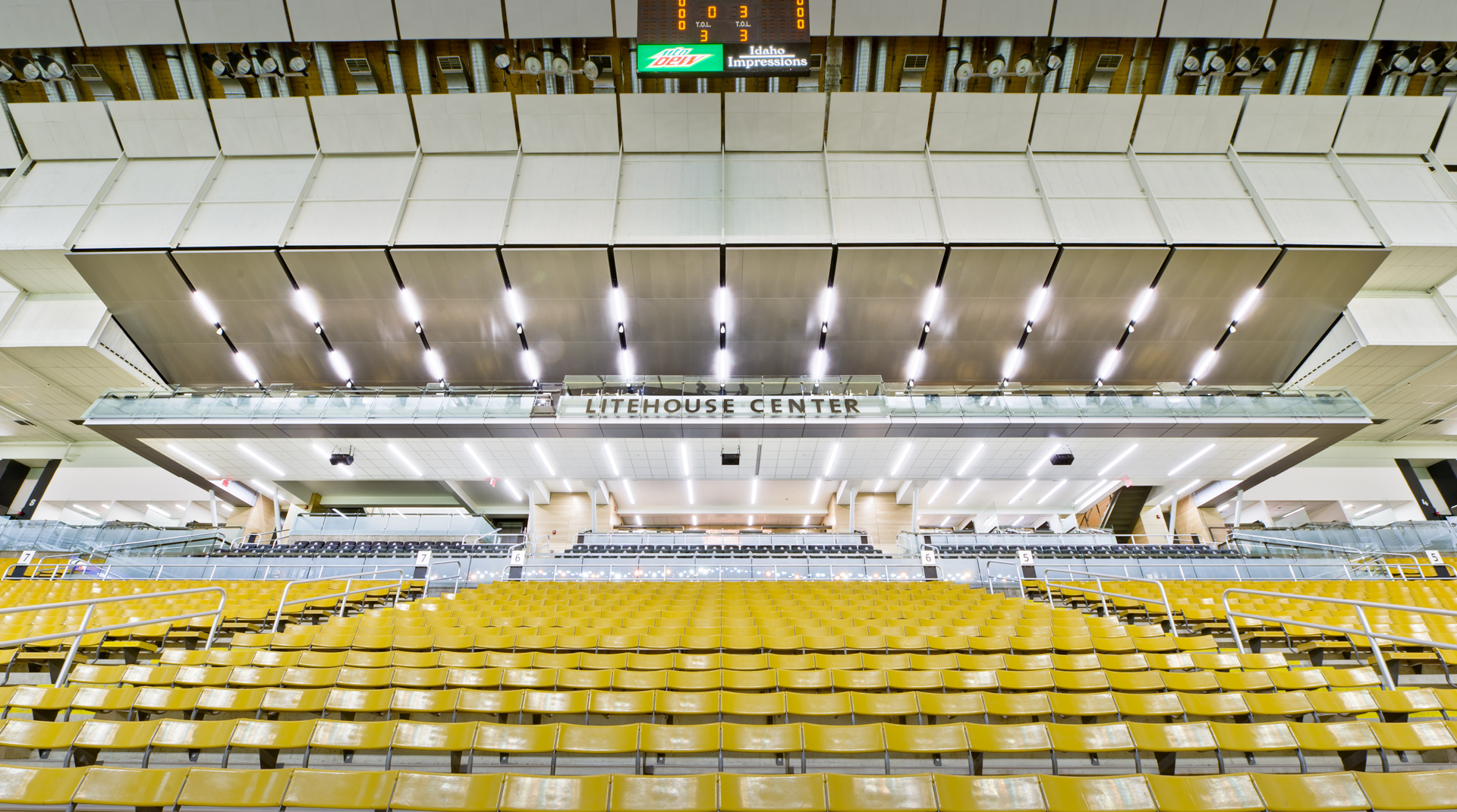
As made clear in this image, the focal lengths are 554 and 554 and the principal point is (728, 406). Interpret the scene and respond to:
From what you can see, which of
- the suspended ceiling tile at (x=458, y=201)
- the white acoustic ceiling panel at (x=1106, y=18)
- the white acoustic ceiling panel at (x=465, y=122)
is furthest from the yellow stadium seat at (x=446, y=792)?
the white acoustic ceiling panel at (x=1106, y=18)

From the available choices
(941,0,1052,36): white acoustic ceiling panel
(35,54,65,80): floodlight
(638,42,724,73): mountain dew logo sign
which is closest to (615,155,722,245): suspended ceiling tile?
(638,42,724,73): mountain dew logo sign

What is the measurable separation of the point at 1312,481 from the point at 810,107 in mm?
23358

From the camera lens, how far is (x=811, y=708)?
3.65m

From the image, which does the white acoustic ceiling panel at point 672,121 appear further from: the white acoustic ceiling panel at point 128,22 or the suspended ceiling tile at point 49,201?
the suspended ceiling tile at point 49,201

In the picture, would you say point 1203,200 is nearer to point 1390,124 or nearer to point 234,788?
point 1390,124

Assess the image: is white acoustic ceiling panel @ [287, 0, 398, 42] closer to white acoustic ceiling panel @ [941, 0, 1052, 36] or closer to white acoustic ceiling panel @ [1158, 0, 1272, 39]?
white acoustic ceiling panel @ [941, 0, 1052, 36]

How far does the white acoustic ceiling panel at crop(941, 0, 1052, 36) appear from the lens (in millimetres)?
14289

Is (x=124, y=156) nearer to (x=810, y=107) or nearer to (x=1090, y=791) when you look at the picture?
(x=810, y=107)

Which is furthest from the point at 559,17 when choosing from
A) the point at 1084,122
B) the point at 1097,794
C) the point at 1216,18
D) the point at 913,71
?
the point at 1097,794

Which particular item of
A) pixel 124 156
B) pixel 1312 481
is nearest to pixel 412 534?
pixel 124 156

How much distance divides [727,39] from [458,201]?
9361mm

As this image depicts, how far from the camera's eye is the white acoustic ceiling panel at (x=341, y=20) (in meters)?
14.2

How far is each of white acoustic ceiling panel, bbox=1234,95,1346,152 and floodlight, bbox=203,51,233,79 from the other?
27.9m

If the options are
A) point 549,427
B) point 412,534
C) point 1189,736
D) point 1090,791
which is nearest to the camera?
point 1090,791
